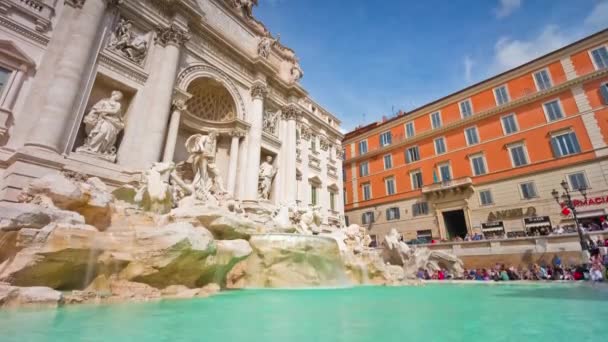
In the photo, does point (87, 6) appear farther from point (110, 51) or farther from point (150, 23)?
point (150, 23)

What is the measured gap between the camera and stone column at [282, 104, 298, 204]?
1595 centimetres

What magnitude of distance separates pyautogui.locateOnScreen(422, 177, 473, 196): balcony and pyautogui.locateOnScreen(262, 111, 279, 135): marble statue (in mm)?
13079

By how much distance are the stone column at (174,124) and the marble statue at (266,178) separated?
203 inches

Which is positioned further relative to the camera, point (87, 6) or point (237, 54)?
point (237, 54)

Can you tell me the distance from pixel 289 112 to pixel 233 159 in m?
5.84

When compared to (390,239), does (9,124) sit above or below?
above

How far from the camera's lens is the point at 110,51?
32.0 feet

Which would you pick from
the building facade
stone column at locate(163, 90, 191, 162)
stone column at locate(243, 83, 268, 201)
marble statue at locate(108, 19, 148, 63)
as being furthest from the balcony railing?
marble statue at locate(108, 19, 148, 63)

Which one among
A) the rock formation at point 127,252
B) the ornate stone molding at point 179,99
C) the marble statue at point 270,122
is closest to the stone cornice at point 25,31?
the ornate stone molding at point 179,99

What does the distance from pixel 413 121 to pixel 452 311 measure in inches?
945

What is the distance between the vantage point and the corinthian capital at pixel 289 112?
58.8 ft

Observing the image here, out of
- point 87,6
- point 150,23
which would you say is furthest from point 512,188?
point 87,6

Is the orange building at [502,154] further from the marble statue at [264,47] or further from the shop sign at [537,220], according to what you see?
the marble statue at [264,47]

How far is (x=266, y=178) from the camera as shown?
1533 cm
